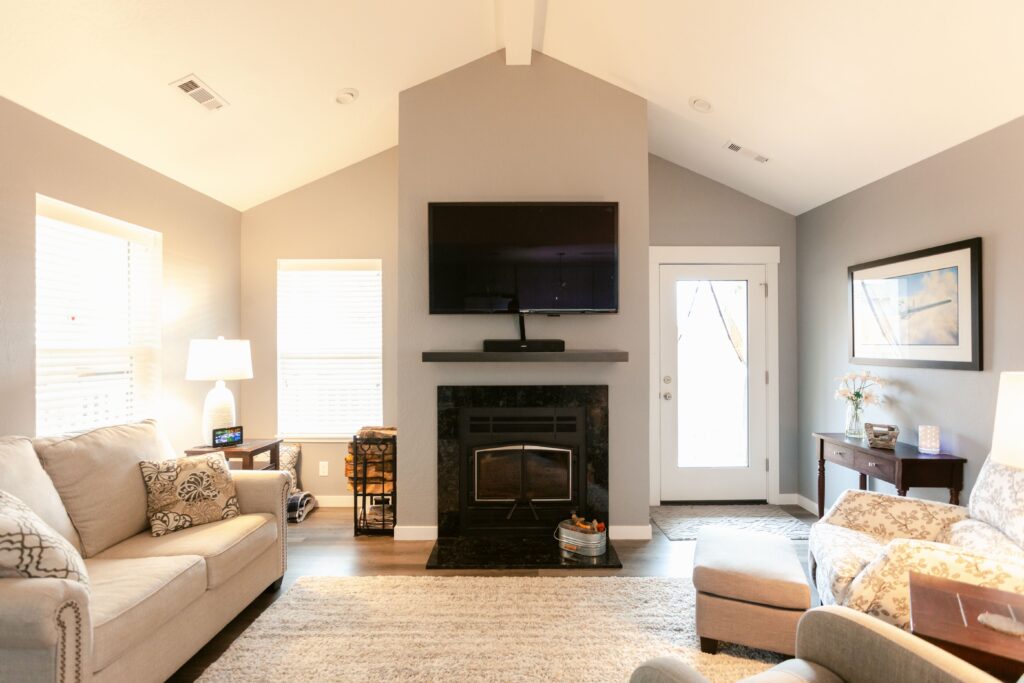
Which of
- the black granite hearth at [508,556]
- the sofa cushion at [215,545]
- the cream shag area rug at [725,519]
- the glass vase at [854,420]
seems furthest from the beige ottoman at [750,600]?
the sofa cushion at [215,545]

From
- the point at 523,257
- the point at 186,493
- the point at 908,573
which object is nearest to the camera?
the point at 908,573

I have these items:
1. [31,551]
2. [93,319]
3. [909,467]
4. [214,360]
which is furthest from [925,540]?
[93,319]

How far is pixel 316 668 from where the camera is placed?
229 centimetres

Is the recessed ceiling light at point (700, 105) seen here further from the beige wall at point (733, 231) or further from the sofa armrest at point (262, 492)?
the sofa armrest at point (262, 492)

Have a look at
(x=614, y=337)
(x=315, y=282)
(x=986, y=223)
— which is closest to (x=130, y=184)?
(x=315, y=282)

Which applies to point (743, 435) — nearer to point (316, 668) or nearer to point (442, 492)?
point (442, 492)

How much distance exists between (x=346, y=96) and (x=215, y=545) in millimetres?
2722

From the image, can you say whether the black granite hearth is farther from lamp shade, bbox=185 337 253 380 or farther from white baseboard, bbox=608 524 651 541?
lamp shade, bbox=185 337 253 380

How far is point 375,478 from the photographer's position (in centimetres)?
403

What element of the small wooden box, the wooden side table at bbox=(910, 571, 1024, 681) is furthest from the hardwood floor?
the wooden side table at bbox=(910, 571, 1024, 681)

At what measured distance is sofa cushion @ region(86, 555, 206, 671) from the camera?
71.6 inches

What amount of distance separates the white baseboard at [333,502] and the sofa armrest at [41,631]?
2.95 meters

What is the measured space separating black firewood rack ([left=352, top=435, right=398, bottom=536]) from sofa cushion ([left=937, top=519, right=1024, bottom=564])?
307 centimetres

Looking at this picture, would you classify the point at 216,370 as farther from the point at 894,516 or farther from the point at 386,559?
the point at 894,516
